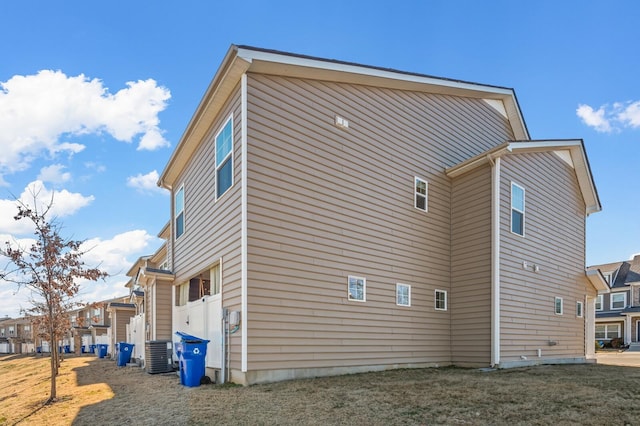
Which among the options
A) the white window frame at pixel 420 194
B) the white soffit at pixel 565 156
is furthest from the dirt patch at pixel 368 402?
the white soffit at pixel 565 156

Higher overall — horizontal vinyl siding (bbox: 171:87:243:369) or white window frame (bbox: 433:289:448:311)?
horizontal vinyl siding (bbox: 171:87:243:369)

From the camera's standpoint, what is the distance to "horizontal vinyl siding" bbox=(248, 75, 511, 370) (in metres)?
8.24

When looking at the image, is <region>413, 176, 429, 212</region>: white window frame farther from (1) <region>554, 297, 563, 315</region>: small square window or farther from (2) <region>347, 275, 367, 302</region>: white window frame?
(1) <region>554, 297, 563, 315</region>: small square window

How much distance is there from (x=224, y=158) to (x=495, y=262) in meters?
6.65

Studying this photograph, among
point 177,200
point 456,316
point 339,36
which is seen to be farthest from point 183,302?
point 339,36

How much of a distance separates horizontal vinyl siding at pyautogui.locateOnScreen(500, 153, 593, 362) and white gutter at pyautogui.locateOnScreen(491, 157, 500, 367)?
0.22 meters

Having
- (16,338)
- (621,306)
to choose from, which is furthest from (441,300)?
(16,338)

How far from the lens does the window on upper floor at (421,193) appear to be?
36.9 feet

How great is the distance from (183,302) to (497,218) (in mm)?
8740

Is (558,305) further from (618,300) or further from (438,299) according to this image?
(618,300)

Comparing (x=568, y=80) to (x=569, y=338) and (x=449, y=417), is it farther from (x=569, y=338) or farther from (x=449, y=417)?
(x=449, y=417)

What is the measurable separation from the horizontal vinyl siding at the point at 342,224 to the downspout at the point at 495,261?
134cm

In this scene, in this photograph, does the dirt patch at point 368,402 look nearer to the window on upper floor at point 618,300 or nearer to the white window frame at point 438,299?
the white window frame at point 438,299

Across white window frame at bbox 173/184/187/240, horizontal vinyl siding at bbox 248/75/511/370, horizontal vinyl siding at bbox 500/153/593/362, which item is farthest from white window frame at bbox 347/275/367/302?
white window frame at bbox 173/184/187/240
